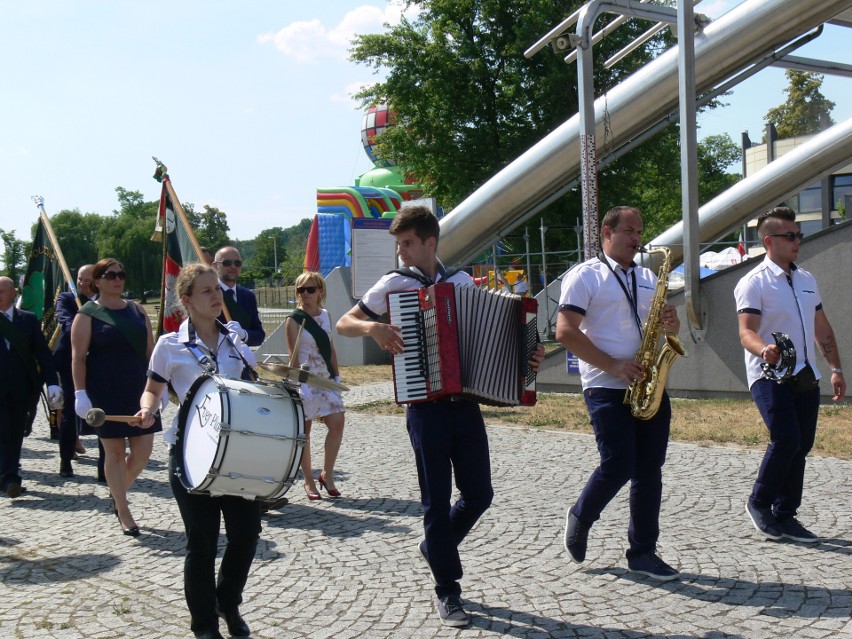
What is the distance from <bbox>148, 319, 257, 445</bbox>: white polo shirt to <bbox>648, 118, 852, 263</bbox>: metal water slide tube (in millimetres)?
10064

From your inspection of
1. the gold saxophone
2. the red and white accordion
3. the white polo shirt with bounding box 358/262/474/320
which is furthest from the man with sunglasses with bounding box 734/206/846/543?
the white polo shirt with bounding box 358/262/474/320

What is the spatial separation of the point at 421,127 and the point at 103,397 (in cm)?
2600

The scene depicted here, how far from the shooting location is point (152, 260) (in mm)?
94875

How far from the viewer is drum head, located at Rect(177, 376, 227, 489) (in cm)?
387

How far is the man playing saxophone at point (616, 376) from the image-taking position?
4977mm

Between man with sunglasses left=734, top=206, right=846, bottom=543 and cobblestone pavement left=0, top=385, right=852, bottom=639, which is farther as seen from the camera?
man with sunglasses left=734, top=206, right=846, bottom=543

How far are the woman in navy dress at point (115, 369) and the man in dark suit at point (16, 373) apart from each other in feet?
6.02

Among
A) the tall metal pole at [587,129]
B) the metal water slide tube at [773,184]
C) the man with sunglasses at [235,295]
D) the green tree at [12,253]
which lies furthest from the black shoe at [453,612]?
the green tree at [12,253]

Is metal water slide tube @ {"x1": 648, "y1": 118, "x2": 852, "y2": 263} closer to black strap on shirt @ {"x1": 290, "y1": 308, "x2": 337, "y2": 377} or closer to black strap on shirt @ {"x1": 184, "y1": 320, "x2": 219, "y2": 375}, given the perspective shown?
black strap on shirt @ {"x1": 290, "y1": 308, "x2": 337, "y2": 377}

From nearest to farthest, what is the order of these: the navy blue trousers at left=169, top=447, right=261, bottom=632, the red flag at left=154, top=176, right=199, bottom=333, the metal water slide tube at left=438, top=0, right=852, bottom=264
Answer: the navy blue trousers at left=169, top=447, right=261, bottom=632 < the red flag at left=154, top=176, right=199, bottom=333 < the metal water slide tube at left=438, top=0, right=852, bottom=264


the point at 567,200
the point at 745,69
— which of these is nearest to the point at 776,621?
the point at 745,69

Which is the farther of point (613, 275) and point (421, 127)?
point (421, 127)

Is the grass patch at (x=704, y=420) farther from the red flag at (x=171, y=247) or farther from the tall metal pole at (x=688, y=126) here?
the red flag at (x=171, y=247)

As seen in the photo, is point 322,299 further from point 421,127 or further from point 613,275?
point 421,127
